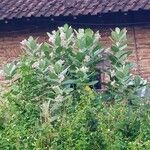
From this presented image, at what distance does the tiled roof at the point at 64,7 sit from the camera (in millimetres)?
10180

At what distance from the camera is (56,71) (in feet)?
22.9

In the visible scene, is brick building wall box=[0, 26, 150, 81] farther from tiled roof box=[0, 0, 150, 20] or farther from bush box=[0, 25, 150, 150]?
bush box=[0, 25, 150, 150]

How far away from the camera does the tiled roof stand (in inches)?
401

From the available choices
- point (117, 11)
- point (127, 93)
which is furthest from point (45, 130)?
point (117, 11)

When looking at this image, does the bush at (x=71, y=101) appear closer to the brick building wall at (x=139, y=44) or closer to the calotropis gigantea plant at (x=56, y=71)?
the calotropis gigantea plant at (x=56, y=71)

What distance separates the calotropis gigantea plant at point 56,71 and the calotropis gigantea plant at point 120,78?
0.82 feet

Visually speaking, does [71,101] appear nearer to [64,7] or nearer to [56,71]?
[56,71]

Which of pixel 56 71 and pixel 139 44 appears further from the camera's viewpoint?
pixel 139 44

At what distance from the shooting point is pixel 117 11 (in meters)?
10.1

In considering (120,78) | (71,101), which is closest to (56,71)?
(71,101)

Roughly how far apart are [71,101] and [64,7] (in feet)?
13.9

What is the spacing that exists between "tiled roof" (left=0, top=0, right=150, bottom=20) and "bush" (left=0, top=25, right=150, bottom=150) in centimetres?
271

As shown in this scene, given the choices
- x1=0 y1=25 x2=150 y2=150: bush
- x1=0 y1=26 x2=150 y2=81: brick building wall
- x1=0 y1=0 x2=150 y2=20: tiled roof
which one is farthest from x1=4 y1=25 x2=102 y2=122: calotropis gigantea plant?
x1=0 y1=26 x2=150 y2=81: brick building wall

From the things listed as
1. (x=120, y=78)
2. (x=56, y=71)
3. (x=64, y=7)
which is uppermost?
(x=64, y=7)
